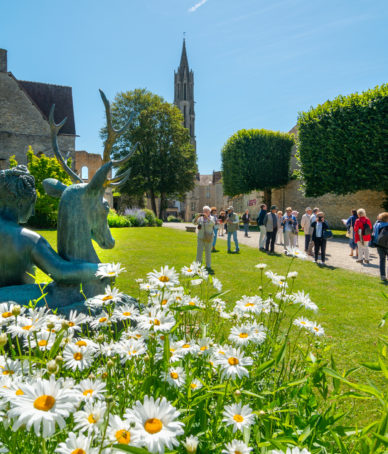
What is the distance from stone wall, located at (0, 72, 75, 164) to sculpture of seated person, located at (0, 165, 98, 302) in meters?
28.9

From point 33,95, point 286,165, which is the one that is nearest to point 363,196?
point 286,165

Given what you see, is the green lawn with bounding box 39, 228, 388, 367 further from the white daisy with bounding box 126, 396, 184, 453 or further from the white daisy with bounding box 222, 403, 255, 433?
the white daisy with bounding box 126, 396, 184, 453

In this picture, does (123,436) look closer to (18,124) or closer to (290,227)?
(290,227)

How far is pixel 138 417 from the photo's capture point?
0.79 meters

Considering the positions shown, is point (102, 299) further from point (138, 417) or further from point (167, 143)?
point (167, 143)

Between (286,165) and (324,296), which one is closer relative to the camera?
(324,296)

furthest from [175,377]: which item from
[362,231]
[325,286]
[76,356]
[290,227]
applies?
[290,227]

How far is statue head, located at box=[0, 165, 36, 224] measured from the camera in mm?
2672

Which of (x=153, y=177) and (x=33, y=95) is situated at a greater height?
(x=33, y=95)

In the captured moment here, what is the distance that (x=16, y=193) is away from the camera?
107 inches

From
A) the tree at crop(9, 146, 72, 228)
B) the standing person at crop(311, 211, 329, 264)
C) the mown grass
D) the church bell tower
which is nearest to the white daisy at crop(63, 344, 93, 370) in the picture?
the mown grass

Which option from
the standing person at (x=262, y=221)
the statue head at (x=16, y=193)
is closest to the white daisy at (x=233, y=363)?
the statue head at (x=16, y=193)

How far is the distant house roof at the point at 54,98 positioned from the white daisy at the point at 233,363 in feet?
120

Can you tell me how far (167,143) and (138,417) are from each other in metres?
38.7
